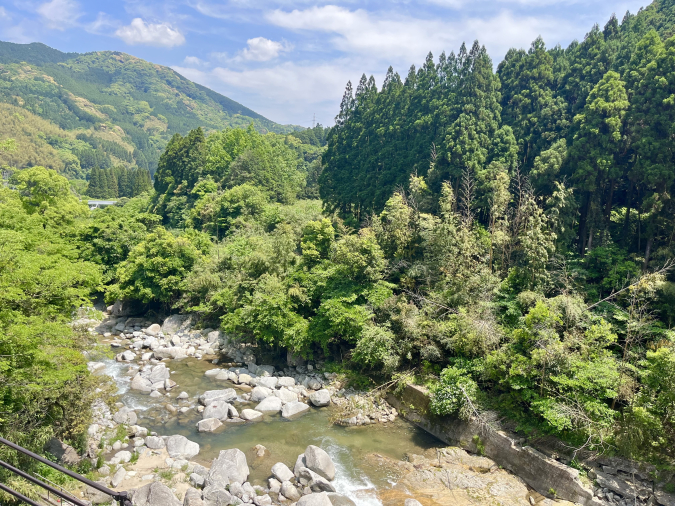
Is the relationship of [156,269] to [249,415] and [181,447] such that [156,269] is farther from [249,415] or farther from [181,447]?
[181,447]

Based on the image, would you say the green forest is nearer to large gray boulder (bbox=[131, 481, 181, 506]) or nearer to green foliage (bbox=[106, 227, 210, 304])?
green foliage (bbox=[106, 227, 210, 304])

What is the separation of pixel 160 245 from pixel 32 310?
17.2 m

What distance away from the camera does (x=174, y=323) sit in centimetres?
3061

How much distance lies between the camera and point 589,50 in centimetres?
3016

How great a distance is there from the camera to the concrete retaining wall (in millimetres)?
14250

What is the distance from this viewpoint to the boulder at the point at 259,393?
21.3 metres

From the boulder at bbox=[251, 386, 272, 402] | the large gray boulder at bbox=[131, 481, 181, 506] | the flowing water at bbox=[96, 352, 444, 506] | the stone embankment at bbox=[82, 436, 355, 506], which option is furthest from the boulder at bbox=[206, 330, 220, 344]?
the large gray boulder at bbox=[131, 481, 181, 506]

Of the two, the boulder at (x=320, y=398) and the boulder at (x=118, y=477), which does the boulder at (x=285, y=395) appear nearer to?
the boulder at (x=320, y=398)

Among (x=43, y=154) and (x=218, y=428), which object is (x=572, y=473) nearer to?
(x=218, y=428)

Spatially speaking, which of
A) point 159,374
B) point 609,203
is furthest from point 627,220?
point 159,374

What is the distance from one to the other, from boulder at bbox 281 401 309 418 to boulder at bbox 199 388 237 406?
288 cm

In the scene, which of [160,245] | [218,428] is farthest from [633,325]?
[160,245]

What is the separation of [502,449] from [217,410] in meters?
12.4

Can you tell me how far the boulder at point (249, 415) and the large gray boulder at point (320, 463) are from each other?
15.3 feet
